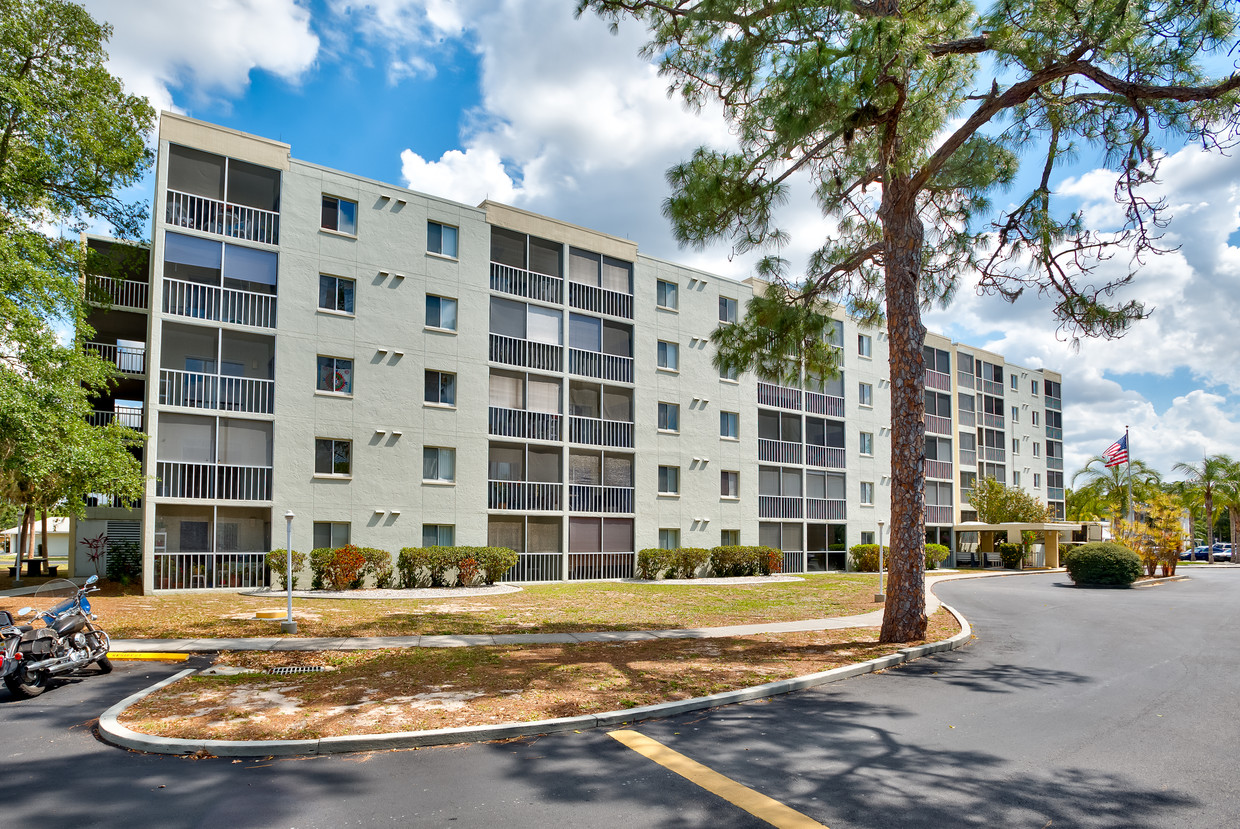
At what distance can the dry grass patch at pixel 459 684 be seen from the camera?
7379 mm

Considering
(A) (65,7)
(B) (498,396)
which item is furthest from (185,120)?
(B) (498,396)

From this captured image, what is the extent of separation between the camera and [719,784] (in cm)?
580

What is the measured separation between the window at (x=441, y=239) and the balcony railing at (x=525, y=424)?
569 cm

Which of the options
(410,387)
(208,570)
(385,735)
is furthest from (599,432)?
(385,735)

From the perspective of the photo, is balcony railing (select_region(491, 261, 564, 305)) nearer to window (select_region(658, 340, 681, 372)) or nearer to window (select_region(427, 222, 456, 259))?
window (select_region(427, 222, 456, 259))

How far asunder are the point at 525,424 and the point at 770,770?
2152 cm

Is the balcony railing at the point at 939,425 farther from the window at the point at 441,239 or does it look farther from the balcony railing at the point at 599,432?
Result: the window at the point at 441,239

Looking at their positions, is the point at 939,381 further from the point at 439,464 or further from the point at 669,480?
the point at 439,464

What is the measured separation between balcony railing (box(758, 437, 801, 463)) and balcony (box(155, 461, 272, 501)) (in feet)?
69.6

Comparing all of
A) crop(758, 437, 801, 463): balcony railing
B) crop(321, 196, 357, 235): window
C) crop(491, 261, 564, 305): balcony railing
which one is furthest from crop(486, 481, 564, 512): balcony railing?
crop(758, 437, 801, 463): balcony railing

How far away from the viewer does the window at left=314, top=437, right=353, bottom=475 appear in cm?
2300

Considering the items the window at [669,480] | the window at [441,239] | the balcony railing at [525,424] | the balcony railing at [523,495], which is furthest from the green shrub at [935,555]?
the window at [441,239]

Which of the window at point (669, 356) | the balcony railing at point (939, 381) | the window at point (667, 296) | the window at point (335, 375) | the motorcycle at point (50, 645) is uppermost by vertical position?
the window at point (667, 296)

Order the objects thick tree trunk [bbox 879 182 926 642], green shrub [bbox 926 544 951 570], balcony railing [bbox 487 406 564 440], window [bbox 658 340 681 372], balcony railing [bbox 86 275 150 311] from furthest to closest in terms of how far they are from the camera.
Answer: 1. green shrub [bbox 926 544 951 570]
2. window [bbox 658 340 681 372]
3. balcony railing [bbox 487 406 564 440]
4. balcony railing [bbox 86 275 150 311]
5. thick tree trunk [bbox 879 182 926 642]
